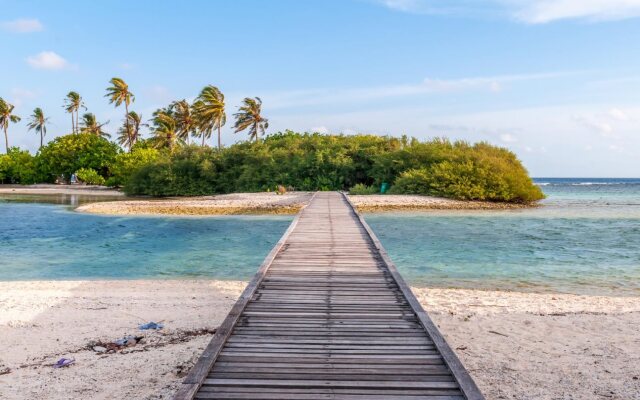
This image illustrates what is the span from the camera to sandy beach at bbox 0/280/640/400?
4996 mm

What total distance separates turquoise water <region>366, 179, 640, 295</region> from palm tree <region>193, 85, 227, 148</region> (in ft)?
98.6

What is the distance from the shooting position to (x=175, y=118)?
57.6 m

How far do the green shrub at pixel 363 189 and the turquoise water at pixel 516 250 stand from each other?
32.9 feet

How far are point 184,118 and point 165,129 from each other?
2.97m

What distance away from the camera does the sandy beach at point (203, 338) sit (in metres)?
5.00

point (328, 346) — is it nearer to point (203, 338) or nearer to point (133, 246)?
point (203, 338)

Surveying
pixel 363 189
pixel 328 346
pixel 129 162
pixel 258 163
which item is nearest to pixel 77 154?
pixel 129 162

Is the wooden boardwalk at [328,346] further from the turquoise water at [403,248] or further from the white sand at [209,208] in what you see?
the white sand at [209,208]

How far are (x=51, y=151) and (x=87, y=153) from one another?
522 cm

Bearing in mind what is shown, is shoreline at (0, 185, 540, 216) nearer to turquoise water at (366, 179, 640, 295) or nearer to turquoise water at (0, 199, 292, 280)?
turquoise water at (0, 199, 292, 280)

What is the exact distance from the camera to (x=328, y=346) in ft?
14.4

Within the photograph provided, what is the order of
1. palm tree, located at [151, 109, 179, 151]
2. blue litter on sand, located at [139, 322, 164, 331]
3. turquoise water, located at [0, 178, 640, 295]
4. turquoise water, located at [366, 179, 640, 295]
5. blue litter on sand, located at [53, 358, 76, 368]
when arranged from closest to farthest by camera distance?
1. blue litter on sand, located at [53, 358, 76, 368]
2. blue litter on sand, located at [139, 322, 164, 331]
3. turquoise water, located at [366, 179, 640, 295]
4. turquoise water, located at [0, 178, 640, 295]
5. palm tree, located at [151, 109, 179, 151]

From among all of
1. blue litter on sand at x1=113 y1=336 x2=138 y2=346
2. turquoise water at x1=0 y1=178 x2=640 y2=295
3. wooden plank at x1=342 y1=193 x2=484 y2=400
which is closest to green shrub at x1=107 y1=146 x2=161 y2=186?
turquoise water at x1=0 y1=178 x2=640 y2=295

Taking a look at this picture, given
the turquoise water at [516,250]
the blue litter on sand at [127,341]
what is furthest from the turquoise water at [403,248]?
the blue litter on sand at [127,341]
